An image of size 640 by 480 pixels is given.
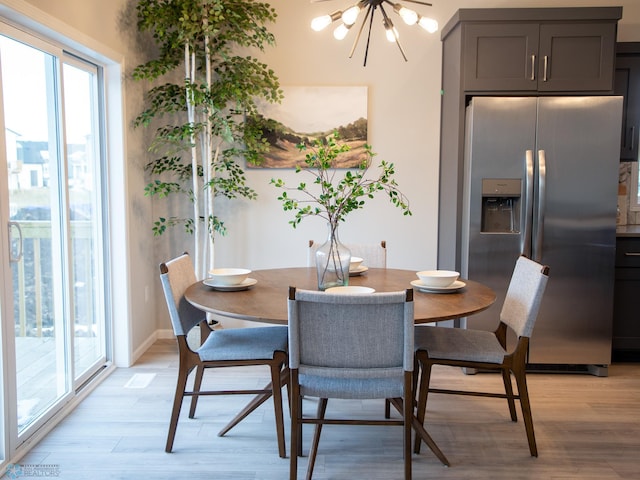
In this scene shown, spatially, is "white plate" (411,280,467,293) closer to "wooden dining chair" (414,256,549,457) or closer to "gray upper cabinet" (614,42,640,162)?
"wooden dining chair" (414,256,549,457)

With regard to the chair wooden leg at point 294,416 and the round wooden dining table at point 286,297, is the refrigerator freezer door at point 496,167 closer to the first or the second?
the round wooden dining table at point 286,297

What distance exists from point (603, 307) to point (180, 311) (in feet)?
8.73

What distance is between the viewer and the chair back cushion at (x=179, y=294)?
2.47 m

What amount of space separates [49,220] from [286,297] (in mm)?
1376

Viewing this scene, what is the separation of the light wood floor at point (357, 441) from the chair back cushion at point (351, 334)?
585 millimetres

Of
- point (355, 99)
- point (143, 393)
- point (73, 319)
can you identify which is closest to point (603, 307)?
point (355, 99)

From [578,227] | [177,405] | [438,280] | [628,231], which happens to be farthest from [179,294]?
[628,231]

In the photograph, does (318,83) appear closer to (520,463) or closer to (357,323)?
(357,323)

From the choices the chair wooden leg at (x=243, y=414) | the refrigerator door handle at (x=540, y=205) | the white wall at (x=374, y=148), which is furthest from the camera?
the white wall at (x=374, y=148)

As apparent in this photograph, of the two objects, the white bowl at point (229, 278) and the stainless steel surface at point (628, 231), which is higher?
the stainless steel surface at point (628, 231)

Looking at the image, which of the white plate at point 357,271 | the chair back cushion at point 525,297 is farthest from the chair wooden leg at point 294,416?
the chair back cushion at point 525,297

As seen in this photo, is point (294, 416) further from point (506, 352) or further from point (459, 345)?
point (506, 352)

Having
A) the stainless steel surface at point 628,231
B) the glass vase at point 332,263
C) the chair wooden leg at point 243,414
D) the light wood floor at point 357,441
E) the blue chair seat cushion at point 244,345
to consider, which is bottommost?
the light wood floor at point 357,441

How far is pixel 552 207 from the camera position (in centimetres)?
348
